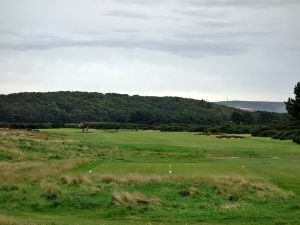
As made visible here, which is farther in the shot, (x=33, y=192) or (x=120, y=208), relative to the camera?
A: (x=33, y=192)

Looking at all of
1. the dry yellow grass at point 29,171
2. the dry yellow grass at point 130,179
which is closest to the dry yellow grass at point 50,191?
the dry yellow grass at point 29,171

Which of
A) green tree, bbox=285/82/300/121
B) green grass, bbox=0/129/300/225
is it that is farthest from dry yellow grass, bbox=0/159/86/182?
green tree, bbox=285/82/300/121

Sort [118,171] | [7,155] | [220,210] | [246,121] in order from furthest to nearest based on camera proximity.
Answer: [246,121] < [7,155] < [118,171] < [220,210]

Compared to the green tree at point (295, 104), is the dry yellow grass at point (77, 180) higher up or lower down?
lower down

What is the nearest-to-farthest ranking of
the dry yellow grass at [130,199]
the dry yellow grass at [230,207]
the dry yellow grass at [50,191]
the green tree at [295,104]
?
the dry yellow grass at [230,207]
the dry yellow grass at [130,199]
the dry yellow grass at [50,191]
the green tree at [295,104]

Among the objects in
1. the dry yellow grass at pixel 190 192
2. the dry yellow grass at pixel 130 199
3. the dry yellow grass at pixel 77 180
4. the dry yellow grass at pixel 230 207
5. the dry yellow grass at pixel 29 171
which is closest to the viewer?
the dry yellow grass at pixel 230 207

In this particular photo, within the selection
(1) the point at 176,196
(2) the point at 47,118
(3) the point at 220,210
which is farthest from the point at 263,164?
(2) the point at 47,118

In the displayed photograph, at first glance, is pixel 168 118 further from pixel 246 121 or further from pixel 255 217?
pixel 255 217

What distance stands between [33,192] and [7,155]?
19.0 metres

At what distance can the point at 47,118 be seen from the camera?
585 feet

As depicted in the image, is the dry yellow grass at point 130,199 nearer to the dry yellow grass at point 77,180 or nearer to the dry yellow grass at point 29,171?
the dry yellow grass at point 77,180

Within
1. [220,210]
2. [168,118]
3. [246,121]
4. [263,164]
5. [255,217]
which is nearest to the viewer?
[255,217]

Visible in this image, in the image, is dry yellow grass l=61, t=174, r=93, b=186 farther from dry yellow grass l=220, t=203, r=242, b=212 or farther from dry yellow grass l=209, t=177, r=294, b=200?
dry yellow grass l=220, t=203, r=242, b=212

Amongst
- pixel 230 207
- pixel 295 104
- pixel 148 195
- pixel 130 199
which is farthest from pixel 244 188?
pixel 295 104
